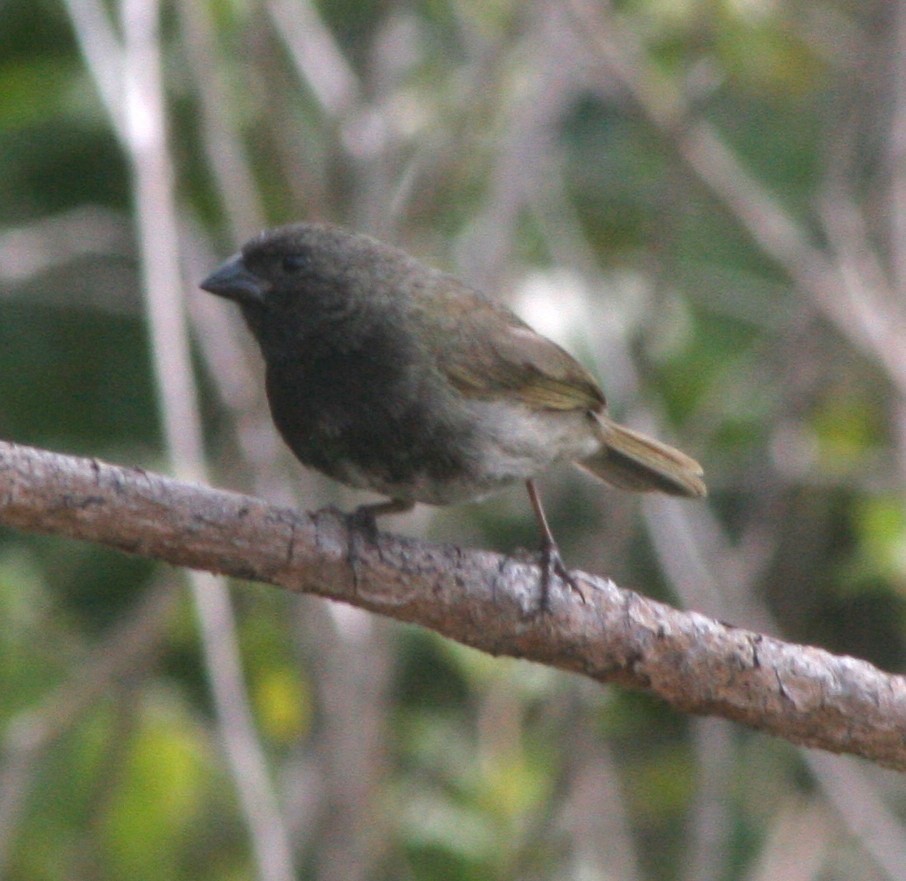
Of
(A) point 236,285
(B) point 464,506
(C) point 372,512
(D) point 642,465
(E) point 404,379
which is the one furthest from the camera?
(B) point 464,506

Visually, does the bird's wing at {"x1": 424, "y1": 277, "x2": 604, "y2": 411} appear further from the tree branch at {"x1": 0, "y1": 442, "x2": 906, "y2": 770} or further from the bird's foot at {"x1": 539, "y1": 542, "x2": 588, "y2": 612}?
the tree branch at {"x1": 0, "y1": 442, "x2": 906, "y2": 770}

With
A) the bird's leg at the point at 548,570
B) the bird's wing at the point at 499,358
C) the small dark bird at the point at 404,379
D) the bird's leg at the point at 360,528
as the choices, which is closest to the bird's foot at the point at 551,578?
the bird's leg at the point at 548,570

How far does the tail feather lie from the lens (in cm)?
473

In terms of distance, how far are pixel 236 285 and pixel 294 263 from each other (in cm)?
16

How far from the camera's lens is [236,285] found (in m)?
4.29

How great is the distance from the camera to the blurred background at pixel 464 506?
17.0 feet

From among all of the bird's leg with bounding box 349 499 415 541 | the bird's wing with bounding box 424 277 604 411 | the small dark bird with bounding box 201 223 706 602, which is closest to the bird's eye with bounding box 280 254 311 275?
the small dark bird with bounding box 201 223 706 602

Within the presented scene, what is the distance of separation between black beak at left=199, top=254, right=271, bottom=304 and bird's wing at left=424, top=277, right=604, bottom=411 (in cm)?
41

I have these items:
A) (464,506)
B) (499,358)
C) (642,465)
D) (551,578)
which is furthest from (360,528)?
(464,506)

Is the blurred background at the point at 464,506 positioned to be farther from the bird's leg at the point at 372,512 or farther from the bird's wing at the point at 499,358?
the bird's wing at the point at 499,358

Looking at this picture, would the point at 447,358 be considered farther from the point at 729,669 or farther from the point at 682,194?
the point at 682,194

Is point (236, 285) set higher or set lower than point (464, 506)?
higher

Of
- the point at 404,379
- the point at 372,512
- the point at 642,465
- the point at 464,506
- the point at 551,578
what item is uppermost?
the point at 551,578

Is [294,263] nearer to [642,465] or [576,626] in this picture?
[642,465]
